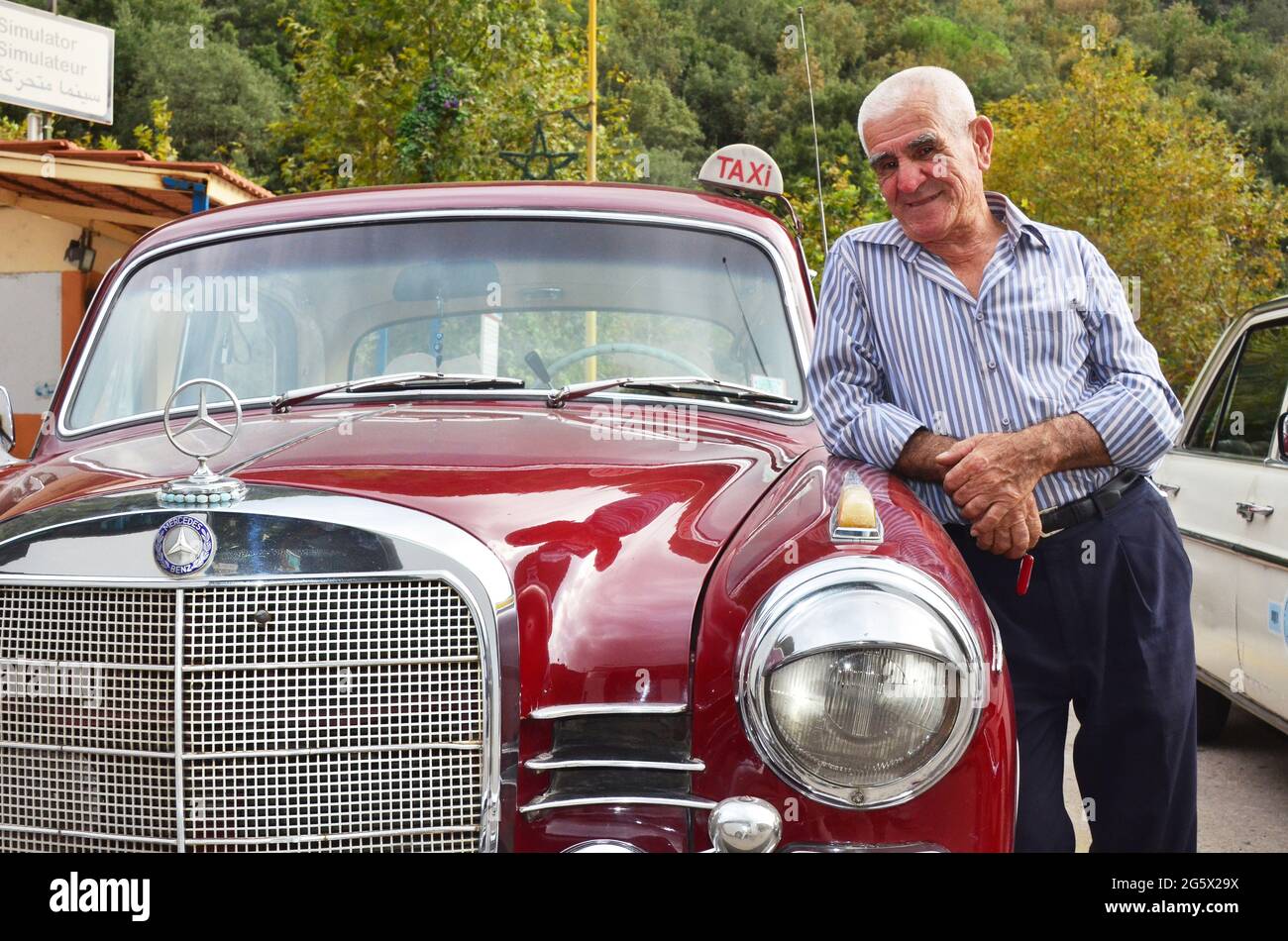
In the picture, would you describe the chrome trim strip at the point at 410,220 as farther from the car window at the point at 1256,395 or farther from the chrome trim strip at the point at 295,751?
the car window at the point at 1256,395

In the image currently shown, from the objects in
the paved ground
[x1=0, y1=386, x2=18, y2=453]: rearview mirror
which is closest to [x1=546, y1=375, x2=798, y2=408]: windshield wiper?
[x1=0, y1=386, x2=18, y2=453]: rearview mirror

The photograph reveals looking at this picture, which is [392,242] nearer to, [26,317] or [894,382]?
[894,382]

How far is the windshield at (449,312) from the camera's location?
3180mm

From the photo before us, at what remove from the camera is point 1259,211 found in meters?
20.2

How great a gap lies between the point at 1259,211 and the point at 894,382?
1988 centimetres

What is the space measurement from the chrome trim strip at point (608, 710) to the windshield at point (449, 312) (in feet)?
4.05

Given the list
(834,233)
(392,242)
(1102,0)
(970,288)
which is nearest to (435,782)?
(970,288)

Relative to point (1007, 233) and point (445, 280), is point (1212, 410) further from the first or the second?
point (445, 280)

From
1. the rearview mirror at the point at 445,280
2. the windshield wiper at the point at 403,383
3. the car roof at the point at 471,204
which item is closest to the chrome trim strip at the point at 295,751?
the windshield wiper at the point at 403,383

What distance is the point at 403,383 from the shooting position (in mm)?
2990

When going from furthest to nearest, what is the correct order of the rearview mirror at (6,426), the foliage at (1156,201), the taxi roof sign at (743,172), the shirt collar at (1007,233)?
1. the foliage at (1156,201)
2. the taxi roof sign at (743,172)
3. the rearview mirror at (6,426)
4. the shirt collar at (1007,233)

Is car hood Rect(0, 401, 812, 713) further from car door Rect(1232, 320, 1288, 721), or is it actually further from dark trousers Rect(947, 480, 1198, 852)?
car door Rect(1232, 320, 1288, 721)

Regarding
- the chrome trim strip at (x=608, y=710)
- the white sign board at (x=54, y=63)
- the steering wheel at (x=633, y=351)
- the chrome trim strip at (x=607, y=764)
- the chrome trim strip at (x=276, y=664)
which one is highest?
the white sign board at (x=54, y=63)

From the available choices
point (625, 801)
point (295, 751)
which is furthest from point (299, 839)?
point (625, 801)
